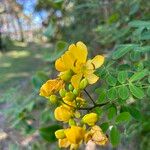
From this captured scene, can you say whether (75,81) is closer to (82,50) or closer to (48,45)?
(82,50)

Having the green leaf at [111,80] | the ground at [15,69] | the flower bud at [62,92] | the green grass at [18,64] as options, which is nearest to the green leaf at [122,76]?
the green leaf at [111,80]

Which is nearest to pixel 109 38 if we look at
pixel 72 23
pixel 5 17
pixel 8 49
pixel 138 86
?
pixel 138 86

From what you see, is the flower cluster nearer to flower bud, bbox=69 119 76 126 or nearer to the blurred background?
flower bud, bbox=69 119 76 126

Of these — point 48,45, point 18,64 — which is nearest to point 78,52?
point 18,64

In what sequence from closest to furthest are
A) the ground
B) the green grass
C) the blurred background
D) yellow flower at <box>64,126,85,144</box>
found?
1. yellow flower at <box>64,126,85,144</box>
2. the blurred background
3. the ground
4. the green grass

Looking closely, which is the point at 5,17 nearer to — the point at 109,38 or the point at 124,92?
the point at 109,38

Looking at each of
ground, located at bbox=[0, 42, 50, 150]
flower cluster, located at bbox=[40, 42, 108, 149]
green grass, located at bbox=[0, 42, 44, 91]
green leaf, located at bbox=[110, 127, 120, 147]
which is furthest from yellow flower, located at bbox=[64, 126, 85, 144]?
green grass, located at bbox=[0, 42, 44, 91]
